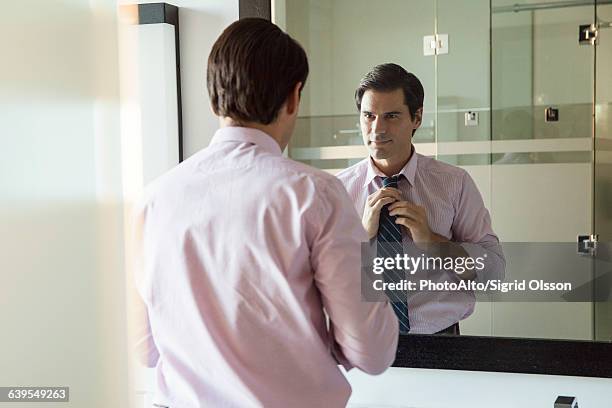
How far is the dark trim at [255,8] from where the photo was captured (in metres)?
1.81

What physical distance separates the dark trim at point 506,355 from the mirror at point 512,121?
19 mm

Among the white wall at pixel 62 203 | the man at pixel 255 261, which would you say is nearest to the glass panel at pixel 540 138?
the man at pixel 255 261

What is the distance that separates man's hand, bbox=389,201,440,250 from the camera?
168cm

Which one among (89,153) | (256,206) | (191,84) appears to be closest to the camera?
(256,206)

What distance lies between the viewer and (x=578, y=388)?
164 centimetres

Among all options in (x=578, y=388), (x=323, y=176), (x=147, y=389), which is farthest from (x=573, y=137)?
(x=147, y=389)

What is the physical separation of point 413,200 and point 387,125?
0.54 ft

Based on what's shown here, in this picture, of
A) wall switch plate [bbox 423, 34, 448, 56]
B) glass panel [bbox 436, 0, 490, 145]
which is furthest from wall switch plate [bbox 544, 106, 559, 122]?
wall switch plate [bbox 423, 34, 448, 56]

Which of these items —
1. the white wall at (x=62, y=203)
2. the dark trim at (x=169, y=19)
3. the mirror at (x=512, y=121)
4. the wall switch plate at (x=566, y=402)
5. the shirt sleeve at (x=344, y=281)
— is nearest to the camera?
the shirt sleeve at (x=344, y=281)

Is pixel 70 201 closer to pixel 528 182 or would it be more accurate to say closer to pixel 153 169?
pixel 153 169

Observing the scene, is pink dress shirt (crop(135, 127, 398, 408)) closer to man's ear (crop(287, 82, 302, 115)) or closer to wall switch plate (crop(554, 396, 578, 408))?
man's ear (crop(287, 82, 302, 115))

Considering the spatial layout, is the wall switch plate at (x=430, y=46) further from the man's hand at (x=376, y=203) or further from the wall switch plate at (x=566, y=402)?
the wall switch plate at (x=566, y=402)

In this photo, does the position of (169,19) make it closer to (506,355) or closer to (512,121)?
(512,121)

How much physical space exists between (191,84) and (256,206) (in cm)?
90
